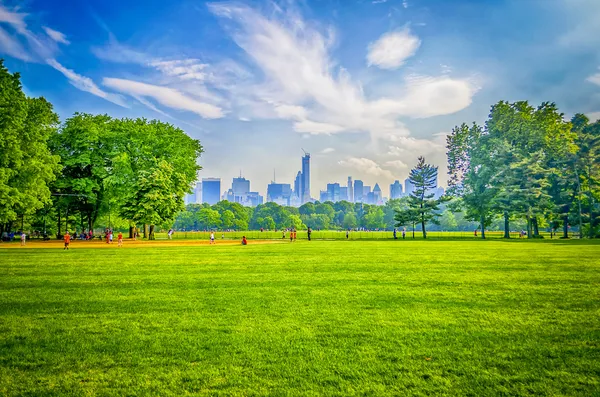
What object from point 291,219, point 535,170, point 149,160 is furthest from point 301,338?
point 291,219

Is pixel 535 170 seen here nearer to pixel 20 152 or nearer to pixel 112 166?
pixel 112 166

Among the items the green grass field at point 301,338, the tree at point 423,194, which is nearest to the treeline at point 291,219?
the tree at point 423,194

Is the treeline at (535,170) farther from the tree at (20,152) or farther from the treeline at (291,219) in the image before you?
the treeline at (291,219)

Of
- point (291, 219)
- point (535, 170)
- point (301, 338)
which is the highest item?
point (535, 170)

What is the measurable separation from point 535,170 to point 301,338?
51941 millimetres

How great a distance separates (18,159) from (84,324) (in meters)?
36.2

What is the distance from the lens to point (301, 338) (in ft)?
21.0

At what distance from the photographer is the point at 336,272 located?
Result: 1483cm

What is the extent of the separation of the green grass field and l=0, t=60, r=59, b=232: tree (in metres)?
28.7

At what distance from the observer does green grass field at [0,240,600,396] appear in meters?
4.72

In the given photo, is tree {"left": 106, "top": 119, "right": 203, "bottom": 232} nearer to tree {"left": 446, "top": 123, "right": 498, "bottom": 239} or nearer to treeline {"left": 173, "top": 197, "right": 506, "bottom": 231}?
tree {"left": 446, "top": 123, "right": 498, "bottom": 239}

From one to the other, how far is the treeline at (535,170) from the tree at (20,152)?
56292 millimetres

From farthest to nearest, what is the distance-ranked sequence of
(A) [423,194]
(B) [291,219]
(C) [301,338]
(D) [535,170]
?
(B) [291,219] → (A) [423,194] → (D) [535,170] → (C) [301,338]

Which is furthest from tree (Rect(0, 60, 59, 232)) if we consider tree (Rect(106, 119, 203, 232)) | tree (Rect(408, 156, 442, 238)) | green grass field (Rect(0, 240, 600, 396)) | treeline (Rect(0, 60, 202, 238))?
tree (Rect(408, 156, 442, 238))
